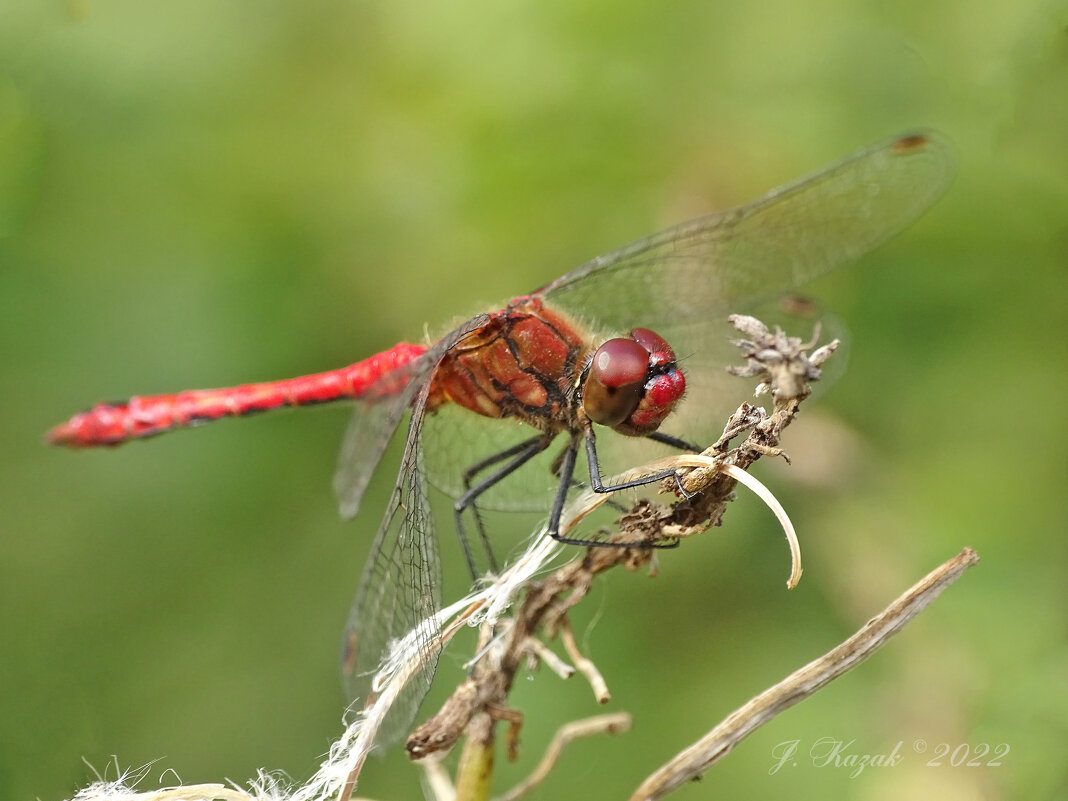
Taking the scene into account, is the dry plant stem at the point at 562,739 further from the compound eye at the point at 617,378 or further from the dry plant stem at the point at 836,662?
the compound eye at the point at 617,378

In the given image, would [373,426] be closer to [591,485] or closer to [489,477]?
[489,477]

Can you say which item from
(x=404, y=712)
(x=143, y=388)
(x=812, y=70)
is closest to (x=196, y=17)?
(x=143, y=388)

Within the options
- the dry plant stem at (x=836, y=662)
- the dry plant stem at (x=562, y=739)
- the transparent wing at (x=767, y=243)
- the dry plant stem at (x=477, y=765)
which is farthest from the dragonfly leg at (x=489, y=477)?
the dry plant stem at (x=836, y=662)

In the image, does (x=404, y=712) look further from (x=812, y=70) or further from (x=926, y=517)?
(x=812, y=70)

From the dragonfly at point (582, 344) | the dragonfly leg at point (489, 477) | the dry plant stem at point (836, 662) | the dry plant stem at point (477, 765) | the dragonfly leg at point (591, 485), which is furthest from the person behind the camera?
the dragonfly leg at point (489, 477)

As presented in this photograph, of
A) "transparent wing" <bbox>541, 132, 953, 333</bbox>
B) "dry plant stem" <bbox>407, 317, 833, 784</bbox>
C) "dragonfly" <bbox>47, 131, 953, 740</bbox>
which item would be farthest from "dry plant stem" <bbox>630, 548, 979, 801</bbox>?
"transparent wing" <bbox>541, 132, 953, 333</bbox>

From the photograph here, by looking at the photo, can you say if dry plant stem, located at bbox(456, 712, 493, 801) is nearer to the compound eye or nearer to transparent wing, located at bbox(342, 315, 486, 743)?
transparent wing, located at bbox(342, 315, 486, 743)
